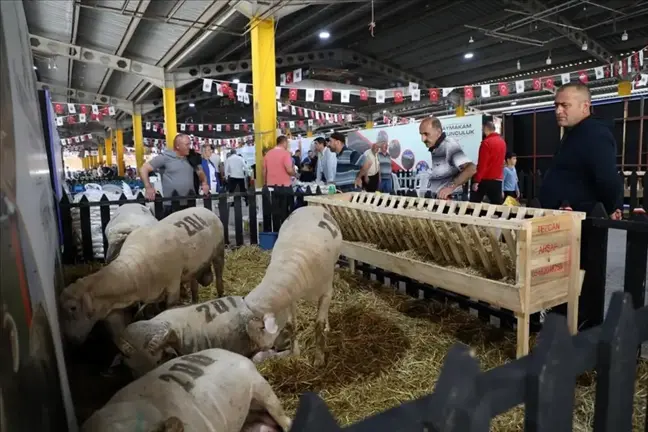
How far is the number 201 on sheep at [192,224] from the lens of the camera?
3.25 meters

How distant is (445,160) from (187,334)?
2.84 metres

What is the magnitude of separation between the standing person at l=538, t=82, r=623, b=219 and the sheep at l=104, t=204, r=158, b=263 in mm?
3123

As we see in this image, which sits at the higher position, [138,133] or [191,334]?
[138,133]

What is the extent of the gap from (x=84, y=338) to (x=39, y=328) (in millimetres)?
1407

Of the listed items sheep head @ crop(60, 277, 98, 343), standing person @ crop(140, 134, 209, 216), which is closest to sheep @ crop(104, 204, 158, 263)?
standing person @ crop(140, 134, 209, 216)

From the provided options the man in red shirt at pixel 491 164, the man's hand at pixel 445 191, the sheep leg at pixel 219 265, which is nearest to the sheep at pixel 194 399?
the sheep leg at pixel 219 265

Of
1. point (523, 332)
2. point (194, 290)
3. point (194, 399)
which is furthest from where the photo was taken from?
point (194, 290)

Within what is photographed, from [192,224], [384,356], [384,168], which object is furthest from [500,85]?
[384,356]

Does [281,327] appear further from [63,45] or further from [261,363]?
[63,45]

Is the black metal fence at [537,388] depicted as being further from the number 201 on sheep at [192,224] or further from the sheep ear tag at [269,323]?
the number 201 on sheep at [192,224]

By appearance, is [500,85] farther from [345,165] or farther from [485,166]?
[345,165]

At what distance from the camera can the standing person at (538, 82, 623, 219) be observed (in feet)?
8.95

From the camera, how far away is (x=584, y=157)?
2766mm

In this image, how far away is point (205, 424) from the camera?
1412 mm
